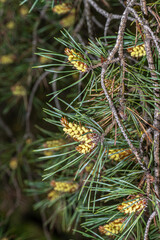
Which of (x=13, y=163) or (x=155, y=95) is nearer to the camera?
(x=155, y=95)

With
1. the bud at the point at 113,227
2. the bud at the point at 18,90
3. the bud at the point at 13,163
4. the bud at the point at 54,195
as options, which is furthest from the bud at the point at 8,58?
the bud at the point at 113,227

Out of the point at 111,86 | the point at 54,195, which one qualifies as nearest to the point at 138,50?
the point at 111,86

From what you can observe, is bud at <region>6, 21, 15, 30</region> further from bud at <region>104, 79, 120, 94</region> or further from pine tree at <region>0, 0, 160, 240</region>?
bud at <region>104, 79, 120, 94</region>

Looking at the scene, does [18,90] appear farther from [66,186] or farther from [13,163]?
[66,186]

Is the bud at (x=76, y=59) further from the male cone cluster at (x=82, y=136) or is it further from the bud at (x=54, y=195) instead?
the bud at (x=54, y=195)

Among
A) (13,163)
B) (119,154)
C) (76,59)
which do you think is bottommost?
(13,163)

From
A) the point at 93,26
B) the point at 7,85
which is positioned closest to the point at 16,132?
the point at 7,85

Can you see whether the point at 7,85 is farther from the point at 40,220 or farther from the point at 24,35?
the point at 40,220
